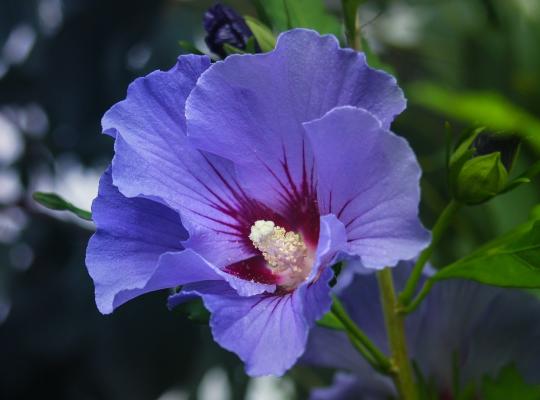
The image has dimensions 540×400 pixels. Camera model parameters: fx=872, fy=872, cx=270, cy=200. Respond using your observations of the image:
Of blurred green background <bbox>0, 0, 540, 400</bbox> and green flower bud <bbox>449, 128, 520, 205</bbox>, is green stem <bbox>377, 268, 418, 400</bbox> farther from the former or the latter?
blurred green background <bbox>0, 0, 540, 400</bbox>

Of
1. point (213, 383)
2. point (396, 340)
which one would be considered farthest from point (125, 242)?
point (213, 383)

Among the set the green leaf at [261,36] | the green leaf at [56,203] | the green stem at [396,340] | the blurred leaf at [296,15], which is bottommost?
the green stem at [396,340]

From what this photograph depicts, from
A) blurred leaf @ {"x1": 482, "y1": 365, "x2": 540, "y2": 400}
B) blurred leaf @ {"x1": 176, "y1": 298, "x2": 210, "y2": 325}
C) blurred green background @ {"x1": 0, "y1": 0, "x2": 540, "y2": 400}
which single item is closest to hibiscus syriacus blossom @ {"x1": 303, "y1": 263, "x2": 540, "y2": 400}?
blurred leaf @ {"x1": 482, "y1": 365, "x2": 540, "y2": 400}

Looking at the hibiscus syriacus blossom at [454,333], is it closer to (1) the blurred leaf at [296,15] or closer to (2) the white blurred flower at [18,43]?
(1) the blurred leaf at [296,15]

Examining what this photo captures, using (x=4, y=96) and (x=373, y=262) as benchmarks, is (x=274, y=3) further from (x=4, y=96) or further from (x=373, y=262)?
(x=4, y=96)

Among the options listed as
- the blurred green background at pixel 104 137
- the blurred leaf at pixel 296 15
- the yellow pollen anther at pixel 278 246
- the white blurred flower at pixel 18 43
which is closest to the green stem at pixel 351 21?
the blurred leaf at pixel 296 15

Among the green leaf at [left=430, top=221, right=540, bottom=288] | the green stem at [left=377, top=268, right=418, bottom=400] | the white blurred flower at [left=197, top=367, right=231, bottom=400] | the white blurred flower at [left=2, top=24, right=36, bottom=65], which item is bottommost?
the white blurred flower at [left=197, top=367, right=231, bottom=400]
